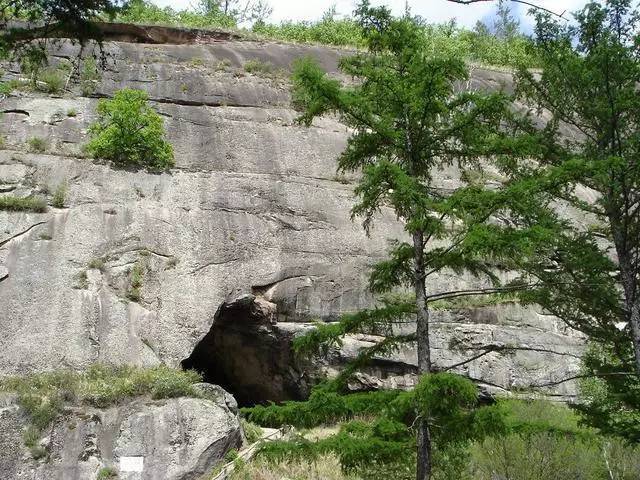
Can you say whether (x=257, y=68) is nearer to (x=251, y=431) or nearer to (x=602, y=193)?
(x=251, y=431)

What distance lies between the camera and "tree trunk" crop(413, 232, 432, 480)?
753 cm

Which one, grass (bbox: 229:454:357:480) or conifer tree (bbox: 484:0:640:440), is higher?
conifer tree (bbox: 484:0:640:440)

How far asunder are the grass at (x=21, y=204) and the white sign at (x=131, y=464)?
648cm

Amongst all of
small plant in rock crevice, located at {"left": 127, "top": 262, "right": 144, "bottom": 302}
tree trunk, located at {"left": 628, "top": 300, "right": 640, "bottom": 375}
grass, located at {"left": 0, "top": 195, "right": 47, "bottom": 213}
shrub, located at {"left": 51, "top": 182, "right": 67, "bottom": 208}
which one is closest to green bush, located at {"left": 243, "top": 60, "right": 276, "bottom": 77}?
shrub, located at {"left": 51, "top": 182, "right": 67, "bottom": 208}

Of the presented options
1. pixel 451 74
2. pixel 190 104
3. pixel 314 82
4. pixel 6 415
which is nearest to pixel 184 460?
pixel 6 415

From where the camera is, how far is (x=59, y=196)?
1546 cm

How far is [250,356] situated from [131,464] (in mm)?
5309

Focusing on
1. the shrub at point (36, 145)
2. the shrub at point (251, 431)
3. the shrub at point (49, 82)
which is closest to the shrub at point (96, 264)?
the shrub at point (36, 145)

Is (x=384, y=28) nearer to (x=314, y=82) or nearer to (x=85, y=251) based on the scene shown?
(x=314, y=82)

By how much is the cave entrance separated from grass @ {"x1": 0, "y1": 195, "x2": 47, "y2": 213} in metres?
4.52

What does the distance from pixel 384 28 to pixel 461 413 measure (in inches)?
211

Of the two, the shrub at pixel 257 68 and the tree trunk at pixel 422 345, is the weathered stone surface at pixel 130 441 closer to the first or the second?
the tree trunk at pixel 422 345

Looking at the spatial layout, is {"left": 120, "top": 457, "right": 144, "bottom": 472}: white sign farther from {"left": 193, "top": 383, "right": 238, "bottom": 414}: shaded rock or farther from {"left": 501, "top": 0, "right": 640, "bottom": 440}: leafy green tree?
{"left": 501, "top": 0, "right": 640, "bottom": 440}: leafy green tree

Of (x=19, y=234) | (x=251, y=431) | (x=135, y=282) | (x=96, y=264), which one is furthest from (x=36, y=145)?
(x=251, y=431)
